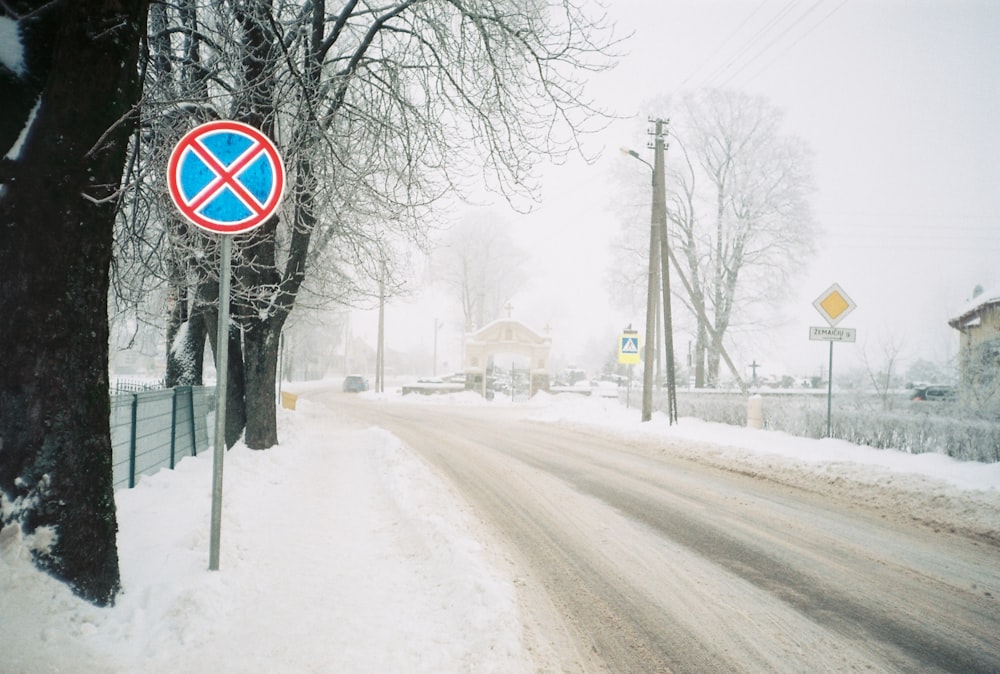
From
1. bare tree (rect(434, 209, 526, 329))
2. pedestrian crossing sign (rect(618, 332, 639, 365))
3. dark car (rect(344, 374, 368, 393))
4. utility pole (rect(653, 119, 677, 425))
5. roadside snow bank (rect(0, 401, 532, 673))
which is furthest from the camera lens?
bare tree (rect(434, 209, 526, 329))

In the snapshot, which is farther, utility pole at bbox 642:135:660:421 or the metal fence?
utility pole at bbox 642:135:660:421

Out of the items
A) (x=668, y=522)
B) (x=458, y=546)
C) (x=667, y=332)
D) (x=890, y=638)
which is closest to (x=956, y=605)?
(x=890, y=638)

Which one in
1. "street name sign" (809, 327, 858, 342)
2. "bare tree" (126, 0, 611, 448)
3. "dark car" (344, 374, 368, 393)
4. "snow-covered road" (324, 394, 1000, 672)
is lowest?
"dark car" (344, 374, 368, 393)

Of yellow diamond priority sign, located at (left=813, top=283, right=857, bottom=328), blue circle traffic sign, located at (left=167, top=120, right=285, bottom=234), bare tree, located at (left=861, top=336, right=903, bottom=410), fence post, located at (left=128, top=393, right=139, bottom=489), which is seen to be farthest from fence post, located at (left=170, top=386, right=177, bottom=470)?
bare tree, located at (left=861, top=336, right=903, bottom=410)

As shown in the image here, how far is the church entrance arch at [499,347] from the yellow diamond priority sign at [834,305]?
85.3 ft

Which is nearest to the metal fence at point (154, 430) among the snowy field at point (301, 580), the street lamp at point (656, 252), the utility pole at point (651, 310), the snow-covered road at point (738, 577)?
the snowy field at point (301, 580)

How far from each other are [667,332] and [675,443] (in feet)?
15.0

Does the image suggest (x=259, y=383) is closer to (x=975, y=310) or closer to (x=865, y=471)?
(x=865, y=471)

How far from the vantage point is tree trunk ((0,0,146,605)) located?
2.83 meters

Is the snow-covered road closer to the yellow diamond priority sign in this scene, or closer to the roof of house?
the yellow diamond priority sign

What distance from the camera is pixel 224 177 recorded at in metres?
3.99

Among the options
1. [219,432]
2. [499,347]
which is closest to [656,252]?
[219,432]

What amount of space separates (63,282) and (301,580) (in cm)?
259

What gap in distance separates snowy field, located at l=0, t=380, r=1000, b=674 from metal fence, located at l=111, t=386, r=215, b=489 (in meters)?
0.30
